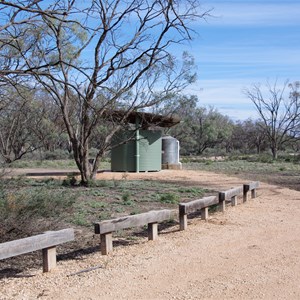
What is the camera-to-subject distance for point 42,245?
657 centimetres

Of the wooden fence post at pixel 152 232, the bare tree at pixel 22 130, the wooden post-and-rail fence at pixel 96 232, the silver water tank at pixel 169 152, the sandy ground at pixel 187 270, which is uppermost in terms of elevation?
the bare tree at pixel 22 130

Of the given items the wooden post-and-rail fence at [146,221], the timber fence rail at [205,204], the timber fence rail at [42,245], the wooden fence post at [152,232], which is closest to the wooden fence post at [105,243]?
the wooden post-and-rail fence at [146,221]

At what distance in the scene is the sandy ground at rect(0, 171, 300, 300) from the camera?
5.68 m

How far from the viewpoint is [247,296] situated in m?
5.53

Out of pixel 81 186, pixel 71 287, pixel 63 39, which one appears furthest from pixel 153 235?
pixel 81 186

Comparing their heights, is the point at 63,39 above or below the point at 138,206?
above

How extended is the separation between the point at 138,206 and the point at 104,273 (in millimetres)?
6820

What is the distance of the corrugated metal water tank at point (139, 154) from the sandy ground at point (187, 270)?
18758 millimetres

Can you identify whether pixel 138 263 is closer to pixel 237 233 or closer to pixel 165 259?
pixel 165 259

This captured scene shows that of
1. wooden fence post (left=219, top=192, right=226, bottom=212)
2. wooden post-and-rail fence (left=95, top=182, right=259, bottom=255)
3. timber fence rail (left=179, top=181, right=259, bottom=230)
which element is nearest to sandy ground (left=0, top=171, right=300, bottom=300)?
wooden post-and-rail fence (left=95, top=182, right=259, bottom=255)

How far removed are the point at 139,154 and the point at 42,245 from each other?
73.0 feet

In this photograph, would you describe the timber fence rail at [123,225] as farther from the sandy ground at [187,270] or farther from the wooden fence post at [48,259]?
the wooden fence post at [48,259]

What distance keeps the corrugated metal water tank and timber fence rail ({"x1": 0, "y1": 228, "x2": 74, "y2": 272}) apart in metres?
21.3

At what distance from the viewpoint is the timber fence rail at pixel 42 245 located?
6148mm
